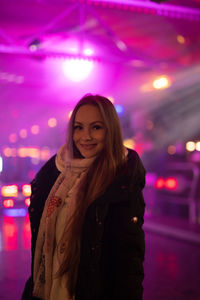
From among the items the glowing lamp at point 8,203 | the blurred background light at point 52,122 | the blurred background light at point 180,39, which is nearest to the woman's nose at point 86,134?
the blurred background light at point 180,39

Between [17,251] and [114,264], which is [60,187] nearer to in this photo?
[114,264]

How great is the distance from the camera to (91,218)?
5.04 ft

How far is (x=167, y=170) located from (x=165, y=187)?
436 mm

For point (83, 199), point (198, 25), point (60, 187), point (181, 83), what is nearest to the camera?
point (83, 199)

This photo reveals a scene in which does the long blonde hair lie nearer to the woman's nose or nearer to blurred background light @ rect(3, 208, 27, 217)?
the woman's nose

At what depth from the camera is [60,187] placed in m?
1.73

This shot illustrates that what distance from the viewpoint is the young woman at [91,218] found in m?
1.52

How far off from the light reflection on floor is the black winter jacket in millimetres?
2392

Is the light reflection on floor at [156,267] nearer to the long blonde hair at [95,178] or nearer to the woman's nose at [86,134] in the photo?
the long blonde hair at [95,178]

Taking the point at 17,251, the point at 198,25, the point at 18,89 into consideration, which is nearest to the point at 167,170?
the point at 198,25

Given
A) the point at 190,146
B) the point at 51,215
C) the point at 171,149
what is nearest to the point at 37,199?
the point at 51,215

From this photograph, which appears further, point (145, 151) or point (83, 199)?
point (145, 151)

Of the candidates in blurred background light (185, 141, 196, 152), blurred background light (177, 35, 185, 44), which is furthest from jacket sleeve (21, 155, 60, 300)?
blurred background light (185, 141, 196, 152)

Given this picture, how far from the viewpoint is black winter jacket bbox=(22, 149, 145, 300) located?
151 cm
